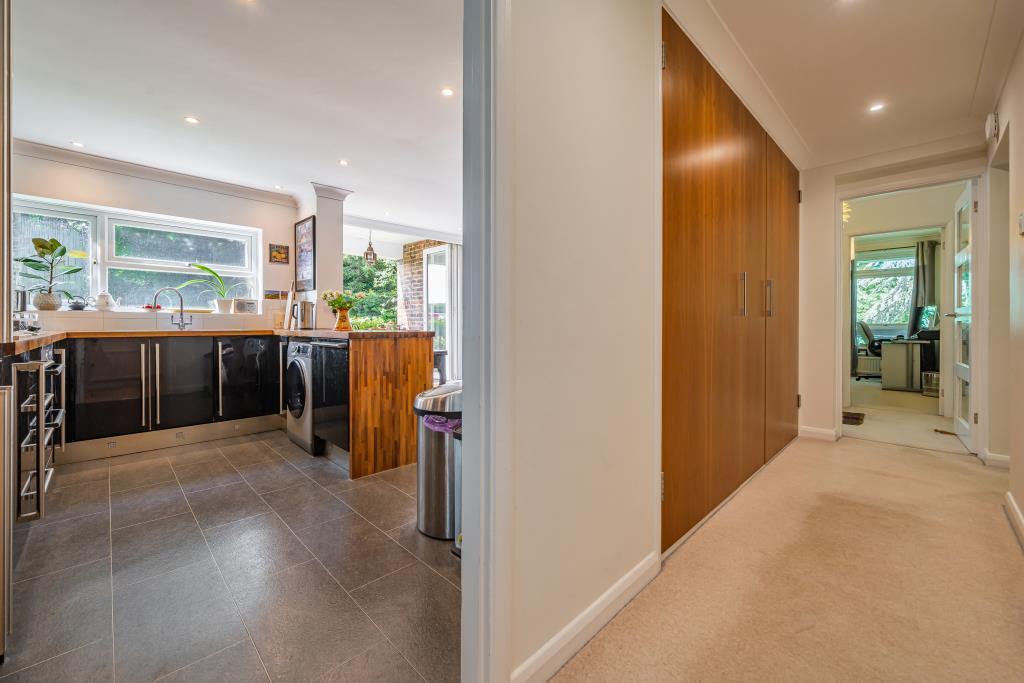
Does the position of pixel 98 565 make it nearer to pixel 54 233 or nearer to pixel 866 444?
pixel 54 233

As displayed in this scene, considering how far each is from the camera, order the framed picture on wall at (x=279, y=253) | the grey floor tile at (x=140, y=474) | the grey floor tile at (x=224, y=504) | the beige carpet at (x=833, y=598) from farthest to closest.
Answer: the framed picture on wall at (x=279, y=253), the grey floor tile at (x=140, y=474), the grey floor tile at (x=224, y=504), the beige carpet at (x=833, y=598)

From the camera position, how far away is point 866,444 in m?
3.42

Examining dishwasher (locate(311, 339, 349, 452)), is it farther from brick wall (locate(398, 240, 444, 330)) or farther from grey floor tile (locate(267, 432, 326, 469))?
brick wall (locate(398, 240, 444, 330))

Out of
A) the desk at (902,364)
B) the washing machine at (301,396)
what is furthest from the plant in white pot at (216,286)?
the desk at (902,364)

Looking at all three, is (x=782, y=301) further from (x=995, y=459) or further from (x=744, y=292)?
(x=995, y=459)

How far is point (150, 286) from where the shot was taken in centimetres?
391

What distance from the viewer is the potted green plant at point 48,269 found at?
2.78 m

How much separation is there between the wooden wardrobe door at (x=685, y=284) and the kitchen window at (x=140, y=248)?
433cm

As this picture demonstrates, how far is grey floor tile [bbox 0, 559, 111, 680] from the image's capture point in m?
1.24

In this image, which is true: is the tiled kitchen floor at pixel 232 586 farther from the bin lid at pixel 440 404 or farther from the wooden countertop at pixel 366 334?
the wooden countertop at pixel 366 334

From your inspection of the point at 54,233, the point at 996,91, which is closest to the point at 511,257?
the point at 996,91

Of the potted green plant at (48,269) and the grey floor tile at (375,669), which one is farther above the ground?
the potted green plant at (48,269)

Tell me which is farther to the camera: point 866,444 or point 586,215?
point 866,444

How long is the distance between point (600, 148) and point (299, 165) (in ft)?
11.2
